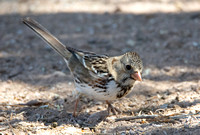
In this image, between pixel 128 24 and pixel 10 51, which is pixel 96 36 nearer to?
pixel 128 24

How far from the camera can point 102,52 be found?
22.4ft

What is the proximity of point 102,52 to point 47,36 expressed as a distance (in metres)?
1.88

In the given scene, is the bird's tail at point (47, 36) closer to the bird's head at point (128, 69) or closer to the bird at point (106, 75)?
the bird at point (106, 75)

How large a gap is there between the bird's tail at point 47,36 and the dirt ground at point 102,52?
2.20ft

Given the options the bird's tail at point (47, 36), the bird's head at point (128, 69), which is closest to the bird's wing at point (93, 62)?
the bird's head at point (128, 69)

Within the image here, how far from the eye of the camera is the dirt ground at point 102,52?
4336 mm

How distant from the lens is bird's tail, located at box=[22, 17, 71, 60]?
516cm

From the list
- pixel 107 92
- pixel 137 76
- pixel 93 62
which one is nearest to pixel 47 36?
pixel 93 62

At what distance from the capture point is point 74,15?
880 centimetres

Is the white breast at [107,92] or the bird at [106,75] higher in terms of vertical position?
the bird at [106,75]

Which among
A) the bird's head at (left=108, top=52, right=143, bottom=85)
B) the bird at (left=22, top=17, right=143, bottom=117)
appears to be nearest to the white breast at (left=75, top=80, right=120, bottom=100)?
the bird at (left=22, top=17, right=143, bottom=117)

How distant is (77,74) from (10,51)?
2760 millimetres

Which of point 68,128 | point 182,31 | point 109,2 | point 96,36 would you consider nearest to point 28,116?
point 68,128

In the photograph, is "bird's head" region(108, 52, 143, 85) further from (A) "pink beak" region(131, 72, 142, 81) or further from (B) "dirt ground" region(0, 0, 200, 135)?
(B) "dirt ground" region(0, 0, 200, 135)
